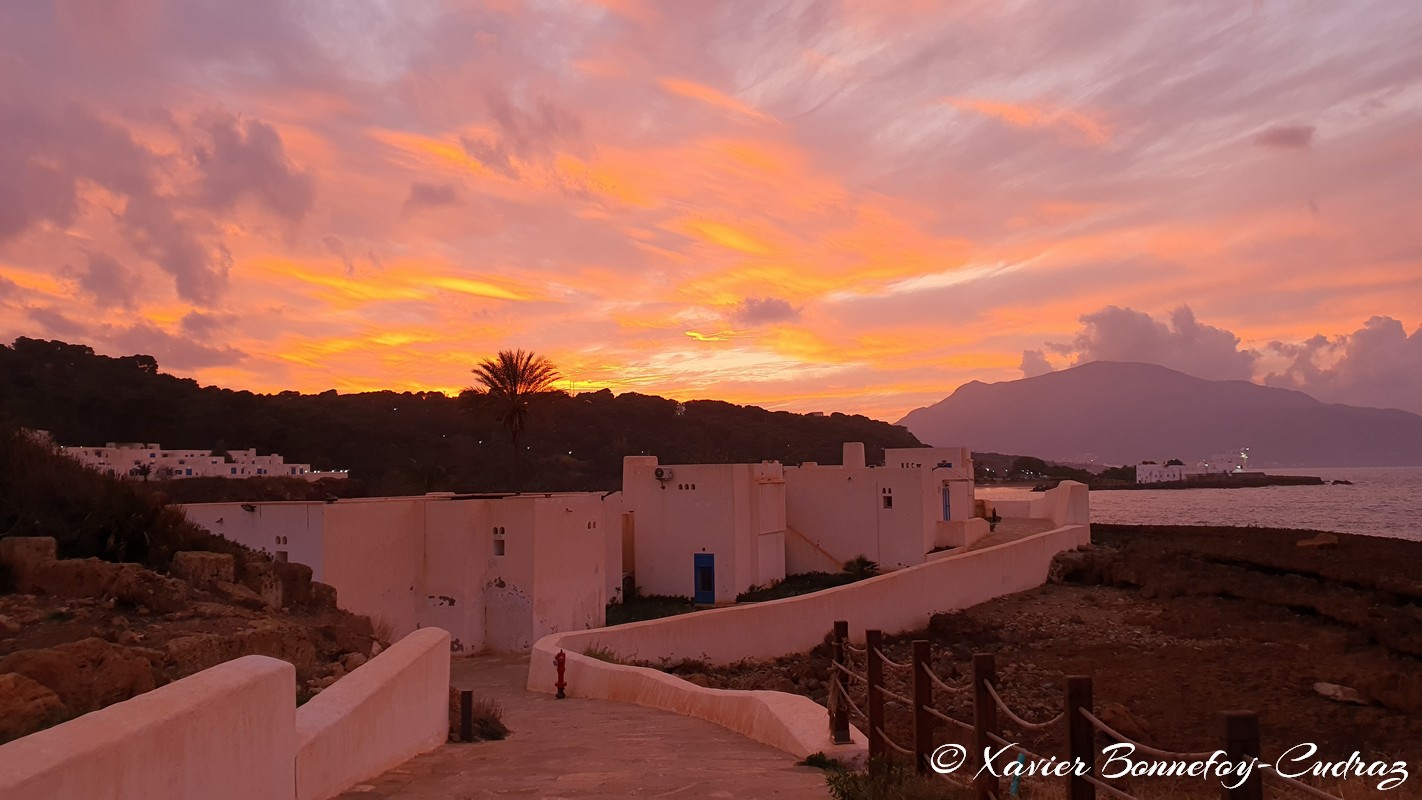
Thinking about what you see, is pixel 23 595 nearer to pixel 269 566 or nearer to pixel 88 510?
pixel 88 510

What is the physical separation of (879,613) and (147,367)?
5374 centimetres

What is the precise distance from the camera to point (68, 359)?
5666 centimetres

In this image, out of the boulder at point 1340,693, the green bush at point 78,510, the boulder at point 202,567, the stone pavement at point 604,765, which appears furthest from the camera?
the boulder at point 1340,693

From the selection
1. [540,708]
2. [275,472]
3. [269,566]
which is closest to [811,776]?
[540,708]

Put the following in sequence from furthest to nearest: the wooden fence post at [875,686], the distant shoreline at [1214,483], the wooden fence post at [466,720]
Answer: the distant shoreline at [1214,483] < the wooden fence post at [466,720] < the wooden fence post at [875,686]

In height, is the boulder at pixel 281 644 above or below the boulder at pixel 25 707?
below

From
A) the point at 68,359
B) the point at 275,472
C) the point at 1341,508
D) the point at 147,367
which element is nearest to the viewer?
the point at 275,472

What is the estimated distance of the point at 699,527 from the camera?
106 feet

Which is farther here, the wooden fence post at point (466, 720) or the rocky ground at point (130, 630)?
the wooden fence post at point (466, 720)

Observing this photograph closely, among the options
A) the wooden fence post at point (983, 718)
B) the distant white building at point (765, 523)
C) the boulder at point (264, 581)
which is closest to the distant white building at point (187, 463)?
the distant white building at point (765, 523)

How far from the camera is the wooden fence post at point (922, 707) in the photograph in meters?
6.27

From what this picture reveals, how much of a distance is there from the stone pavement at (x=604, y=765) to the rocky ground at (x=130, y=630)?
166cm

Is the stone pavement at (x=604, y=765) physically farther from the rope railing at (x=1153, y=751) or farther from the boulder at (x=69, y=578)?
the boulder at (x=69, y=578)

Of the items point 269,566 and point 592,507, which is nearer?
point 269,566
